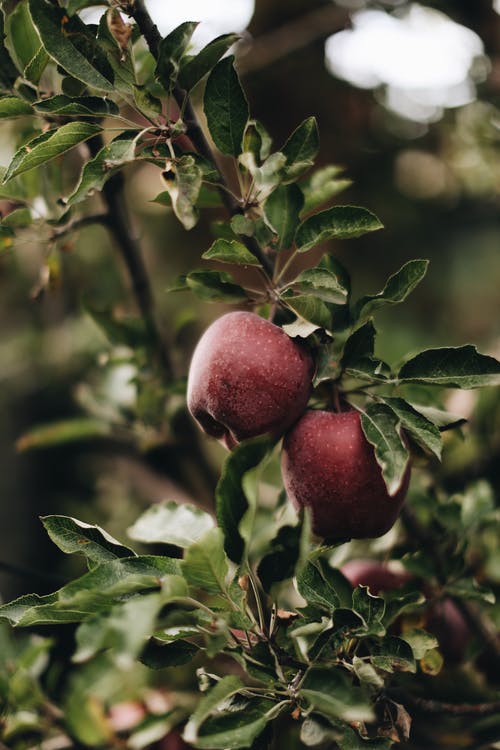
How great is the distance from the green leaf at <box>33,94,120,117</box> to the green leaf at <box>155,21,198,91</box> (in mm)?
63

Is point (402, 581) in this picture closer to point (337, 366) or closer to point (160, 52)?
point (337, 366)

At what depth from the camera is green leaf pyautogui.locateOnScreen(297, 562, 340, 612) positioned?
63cm

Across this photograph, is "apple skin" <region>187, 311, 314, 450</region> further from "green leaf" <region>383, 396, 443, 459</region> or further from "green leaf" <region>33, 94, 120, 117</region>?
"green leaf" <region>33, 94, 120, 117</region>

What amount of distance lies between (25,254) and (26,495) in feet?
3.46

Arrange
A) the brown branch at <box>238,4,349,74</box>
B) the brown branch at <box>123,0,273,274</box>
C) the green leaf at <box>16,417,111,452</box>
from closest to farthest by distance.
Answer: the brown branch at <box>123,0,273,274</box> → the green leaf at <box>16,417,111,452</box> → the brown branch at <box>238,4,349,74</box>

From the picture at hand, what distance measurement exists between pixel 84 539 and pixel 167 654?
0.44 ft

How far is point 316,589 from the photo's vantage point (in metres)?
0.64

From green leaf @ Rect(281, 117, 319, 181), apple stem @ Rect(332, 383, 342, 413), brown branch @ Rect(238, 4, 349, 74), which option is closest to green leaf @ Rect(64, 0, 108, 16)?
green leaf @ Rect(281, 117, 319, 181)

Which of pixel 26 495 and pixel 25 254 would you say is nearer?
pixel 26 495

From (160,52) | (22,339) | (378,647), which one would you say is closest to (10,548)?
(22,339)

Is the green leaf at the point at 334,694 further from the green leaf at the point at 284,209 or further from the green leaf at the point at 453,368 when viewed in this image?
the green leaf at the point at 284,209

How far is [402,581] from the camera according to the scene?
961 millimetres

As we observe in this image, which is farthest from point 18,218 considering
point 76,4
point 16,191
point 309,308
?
point 309,308

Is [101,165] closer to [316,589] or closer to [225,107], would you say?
[225,107]
